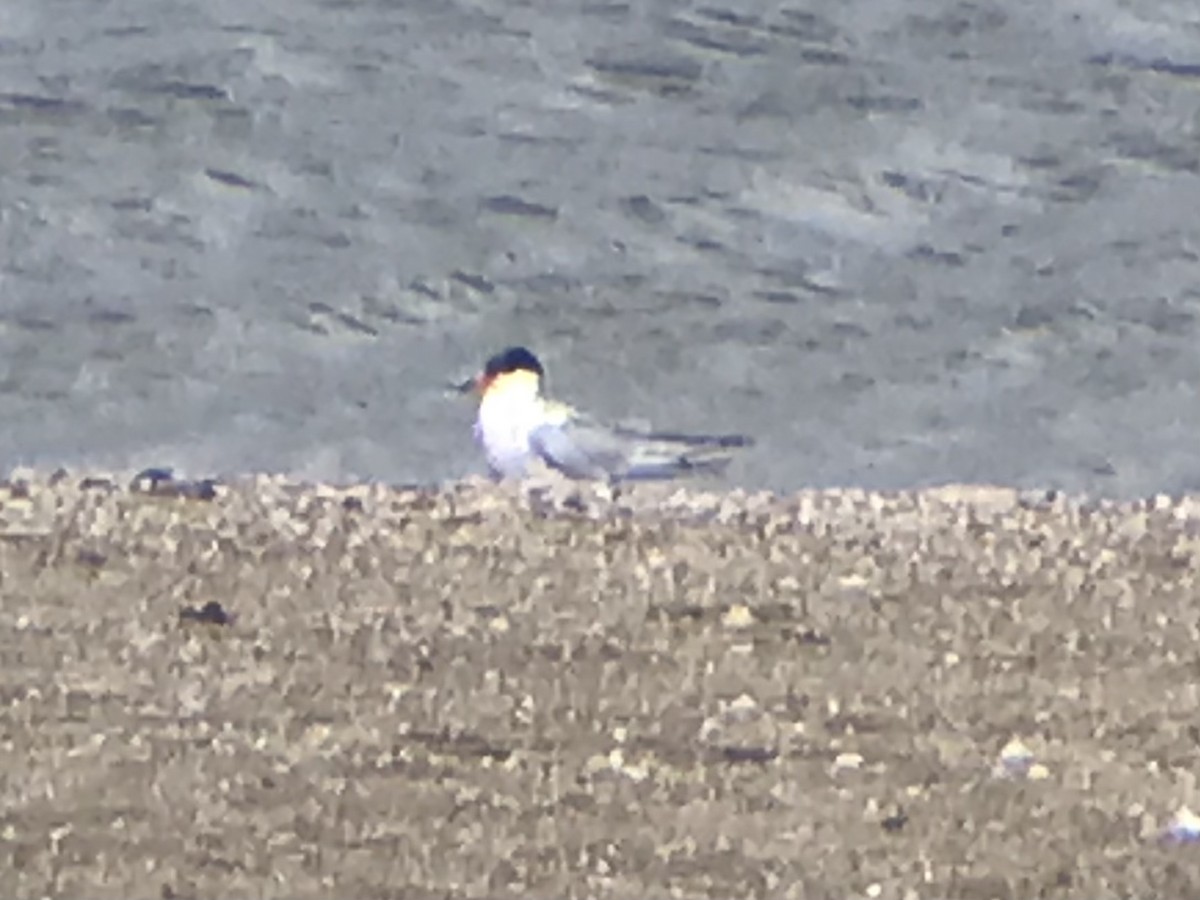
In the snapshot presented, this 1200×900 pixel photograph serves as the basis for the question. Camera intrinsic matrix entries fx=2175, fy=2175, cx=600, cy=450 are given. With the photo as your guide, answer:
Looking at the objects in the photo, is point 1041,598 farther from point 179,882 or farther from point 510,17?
point 510,17

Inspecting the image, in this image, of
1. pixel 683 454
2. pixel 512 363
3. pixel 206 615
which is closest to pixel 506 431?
pixel 512 363

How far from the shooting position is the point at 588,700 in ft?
5.62

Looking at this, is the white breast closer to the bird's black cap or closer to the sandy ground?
the bird's black cap

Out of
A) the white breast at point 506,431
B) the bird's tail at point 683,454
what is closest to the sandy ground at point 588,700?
the white breast at point 506,431

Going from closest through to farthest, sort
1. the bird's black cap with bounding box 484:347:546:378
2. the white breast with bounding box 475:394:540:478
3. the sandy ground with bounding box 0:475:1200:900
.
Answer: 1. the sandy ground with bounding box 0:475:1200:900
2. the white breast with bounding box 475:394:540:478
3. the bird's black cap with bounding box 484:347:546:378

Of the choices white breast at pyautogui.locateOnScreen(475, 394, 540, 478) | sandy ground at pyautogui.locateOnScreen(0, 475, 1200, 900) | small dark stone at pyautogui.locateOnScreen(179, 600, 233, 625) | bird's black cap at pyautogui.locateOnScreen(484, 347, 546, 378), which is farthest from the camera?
bird's black cap at pyautogui.locateOnScreen(484, 347, 546, 378)

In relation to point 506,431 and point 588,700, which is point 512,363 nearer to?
point 506,431

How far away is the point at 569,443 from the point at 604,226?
0.24 m

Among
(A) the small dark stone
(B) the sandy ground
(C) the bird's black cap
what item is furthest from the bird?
(A) the small dark stone

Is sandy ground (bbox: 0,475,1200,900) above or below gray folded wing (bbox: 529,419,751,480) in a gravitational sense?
below

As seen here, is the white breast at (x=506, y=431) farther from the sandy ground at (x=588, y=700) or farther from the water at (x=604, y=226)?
the sandy ground at (x=588, y=700)

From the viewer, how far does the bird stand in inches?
89.2

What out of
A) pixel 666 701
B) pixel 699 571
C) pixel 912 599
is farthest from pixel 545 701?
pixel 912 599

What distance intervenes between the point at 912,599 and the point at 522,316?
722 mm
